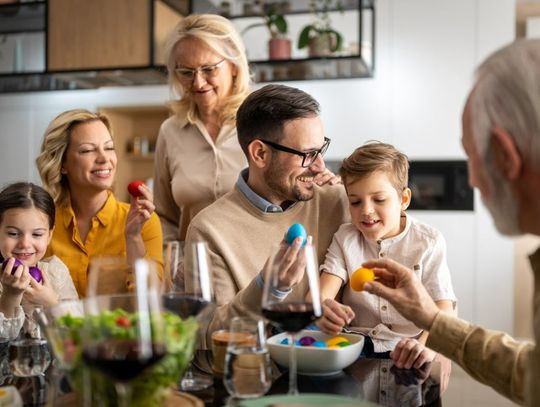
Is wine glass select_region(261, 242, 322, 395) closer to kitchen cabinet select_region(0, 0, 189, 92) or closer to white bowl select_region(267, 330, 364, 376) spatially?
white bowl select_region(267, 330, 364, 376)

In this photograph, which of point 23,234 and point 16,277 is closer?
point 16,277

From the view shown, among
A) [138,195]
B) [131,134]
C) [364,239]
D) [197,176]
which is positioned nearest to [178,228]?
[197,176]

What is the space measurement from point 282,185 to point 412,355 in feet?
2.52

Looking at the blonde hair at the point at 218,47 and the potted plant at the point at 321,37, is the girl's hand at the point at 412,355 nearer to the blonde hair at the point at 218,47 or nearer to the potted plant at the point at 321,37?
the blonde hair at the point at 218,47

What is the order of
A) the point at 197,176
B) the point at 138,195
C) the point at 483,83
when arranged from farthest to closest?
1. the point at 197,176
2. the point at 138,195
3. the point at 483,83

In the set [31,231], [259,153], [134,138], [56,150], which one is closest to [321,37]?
[56,150]

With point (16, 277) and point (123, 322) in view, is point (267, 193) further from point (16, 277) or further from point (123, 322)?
point (123, 322)

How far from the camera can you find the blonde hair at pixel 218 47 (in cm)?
263

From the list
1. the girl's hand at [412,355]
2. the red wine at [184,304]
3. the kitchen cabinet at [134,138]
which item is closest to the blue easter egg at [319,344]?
the girl's hand at [412,355]

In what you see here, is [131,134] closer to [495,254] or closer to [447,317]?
[495,254]

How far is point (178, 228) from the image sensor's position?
118 inches

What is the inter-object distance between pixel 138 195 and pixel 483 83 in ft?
5.07

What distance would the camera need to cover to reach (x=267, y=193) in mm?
2252

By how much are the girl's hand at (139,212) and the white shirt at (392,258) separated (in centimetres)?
68
